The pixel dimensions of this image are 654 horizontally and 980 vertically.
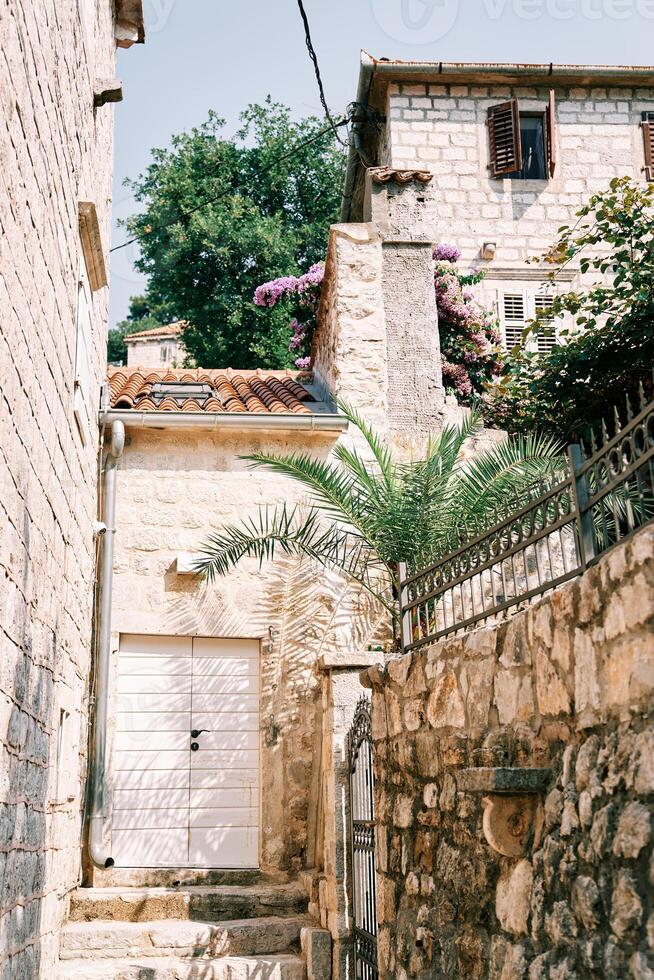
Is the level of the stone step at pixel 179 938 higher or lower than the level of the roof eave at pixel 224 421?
lower

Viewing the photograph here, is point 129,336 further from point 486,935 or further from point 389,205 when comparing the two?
point 486,935

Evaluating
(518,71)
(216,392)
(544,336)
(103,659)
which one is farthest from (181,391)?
(518,71)

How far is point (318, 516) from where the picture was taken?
997 centimetres

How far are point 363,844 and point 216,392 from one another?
525cm

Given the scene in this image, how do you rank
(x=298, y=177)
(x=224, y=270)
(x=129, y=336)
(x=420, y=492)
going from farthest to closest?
(x=129, y=336)
(x=298, y=177)
(x=224, y=270)
(x=420, y=492)

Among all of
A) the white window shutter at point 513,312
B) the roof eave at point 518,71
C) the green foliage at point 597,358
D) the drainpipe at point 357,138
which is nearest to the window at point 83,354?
the green foliage at point 597,358

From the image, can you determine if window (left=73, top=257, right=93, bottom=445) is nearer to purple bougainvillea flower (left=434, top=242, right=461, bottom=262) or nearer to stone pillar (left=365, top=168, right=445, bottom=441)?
stone pillar (left=365, top=168, right=445, bottom=441)

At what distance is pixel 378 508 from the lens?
9.00 m

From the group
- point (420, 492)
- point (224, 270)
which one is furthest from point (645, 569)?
point (224, 270)

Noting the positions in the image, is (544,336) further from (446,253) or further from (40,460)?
(40,460)

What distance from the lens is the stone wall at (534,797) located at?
3236 millimetres

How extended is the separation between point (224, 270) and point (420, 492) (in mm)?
13748

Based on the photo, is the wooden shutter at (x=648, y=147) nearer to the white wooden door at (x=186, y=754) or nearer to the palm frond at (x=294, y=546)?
the palm frond at (x=294, y=546)

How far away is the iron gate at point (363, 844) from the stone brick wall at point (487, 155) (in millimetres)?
9009
